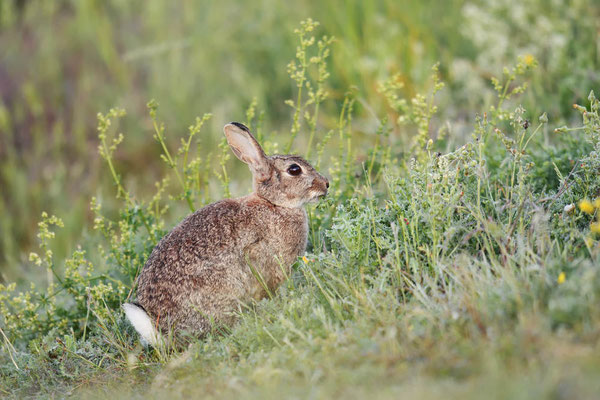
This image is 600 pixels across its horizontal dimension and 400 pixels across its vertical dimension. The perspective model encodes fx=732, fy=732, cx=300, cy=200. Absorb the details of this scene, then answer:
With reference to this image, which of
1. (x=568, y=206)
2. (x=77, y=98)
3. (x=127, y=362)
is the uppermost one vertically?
(x=77, y=98)

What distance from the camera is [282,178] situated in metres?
5.26

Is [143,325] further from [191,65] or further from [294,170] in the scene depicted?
[191,65]

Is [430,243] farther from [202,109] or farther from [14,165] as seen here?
[14,165]

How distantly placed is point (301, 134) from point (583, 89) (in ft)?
9.96

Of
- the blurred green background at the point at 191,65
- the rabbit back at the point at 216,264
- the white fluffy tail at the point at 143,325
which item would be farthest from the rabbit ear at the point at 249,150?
the blurred green background at the point at 191,65

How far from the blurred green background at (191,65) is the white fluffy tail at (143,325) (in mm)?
2929

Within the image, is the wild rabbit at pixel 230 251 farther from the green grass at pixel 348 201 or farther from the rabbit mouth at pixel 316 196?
the green grass at pixel 348 201

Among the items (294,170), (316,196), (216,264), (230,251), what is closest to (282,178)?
(294,170)

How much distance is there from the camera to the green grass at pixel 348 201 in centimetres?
329

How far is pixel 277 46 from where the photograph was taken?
8.80 meters

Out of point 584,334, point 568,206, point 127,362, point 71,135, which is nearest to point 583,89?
point 568,206

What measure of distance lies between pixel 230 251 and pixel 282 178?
0.75 metres

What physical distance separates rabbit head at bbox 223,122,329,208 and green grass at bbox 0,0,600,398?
0.20 meters

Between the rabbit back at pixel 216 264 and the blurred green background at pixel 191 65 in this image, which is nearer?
the rabbit back at pixel 216 264
